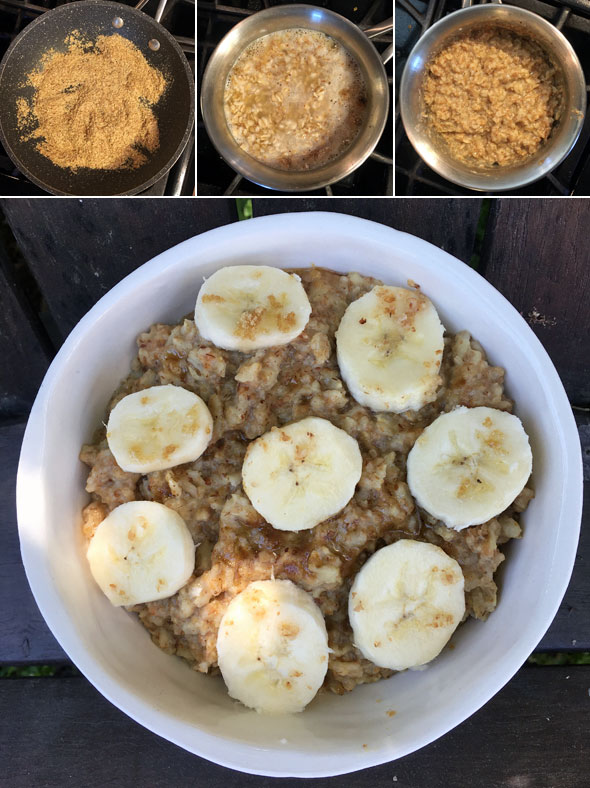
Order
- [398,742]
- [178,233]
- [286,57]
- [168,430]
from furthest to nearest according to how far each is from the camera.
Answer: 1. [178,233]
2. [286,57]
3. [168,430]
4. [398,742]

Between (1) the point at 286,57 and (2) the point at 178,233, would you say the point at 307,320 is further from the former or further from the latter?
(1) the point at 286,57

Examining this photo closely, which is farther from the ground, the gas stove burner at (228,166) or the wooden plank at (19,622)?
the gas stove burner at (228,166)

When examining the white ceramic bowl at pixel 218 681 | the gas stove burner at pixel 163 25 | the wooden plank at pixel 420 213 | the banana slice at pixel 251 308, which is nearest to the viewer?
the white ceramic bowl at pixel 218 681

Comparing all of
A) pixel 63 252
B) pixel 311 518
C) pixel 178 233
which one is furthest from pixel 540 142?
pixel 63 252

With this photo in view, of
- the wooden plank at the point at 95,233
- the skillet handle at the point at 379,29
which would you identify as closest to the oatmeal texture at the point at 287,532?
the wooden plank at the point at 95,233

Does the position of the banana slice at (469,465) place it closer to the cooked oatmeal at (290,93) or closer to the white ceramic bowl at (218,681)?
the white ceramic bowl at (218,681)
